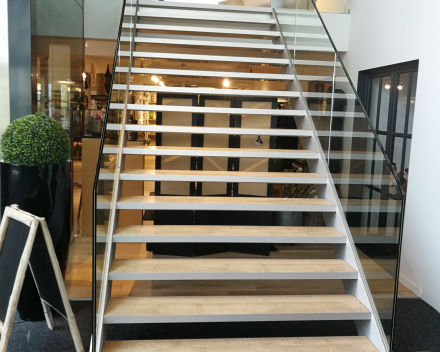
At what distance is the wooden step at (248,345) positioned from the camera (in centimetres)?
284

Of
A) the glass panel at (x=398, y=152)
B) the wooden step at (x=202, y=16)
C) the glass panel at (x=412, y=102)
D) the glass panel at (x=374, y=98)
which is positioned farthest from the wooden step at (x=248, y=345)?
the wooden step at (x=202, y=16)

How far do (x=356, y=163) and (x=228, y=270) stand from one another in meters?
1.28

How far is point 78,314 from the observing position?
3.68 metres

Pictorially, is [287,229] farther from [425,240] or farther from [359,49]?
[359,49]

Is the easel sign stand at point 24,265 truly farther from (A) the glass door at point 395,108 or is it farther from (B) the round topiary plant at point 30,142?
(A) the glass door at point 395,108

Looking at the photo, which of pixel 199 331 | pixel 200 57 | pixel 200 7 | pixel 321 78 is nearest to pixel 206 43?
pixel 200 57

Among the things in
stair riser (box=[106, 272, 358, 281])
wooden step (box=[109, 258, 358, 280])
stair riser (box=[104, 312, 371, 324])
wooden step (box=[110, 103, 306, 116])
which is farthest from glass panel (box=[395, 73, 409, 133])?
stair riser (box=[104, 312, 371, 324])

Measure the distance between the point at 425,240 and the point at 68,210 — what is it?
10.5ft

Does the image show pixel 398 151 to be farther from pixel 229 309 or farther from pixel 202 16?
pixel 229 309

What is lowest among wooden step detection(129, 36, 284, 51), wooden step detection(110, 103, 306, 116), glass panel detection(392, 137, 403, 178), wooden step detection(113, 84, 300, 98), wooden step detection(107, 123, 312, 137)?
glass panel detection(392, 137, 403, 178)

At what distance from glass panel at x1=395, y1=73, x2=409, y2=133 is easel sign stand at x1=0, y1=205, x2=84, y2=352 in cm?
393

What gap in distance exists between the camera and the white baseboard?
14.3ft

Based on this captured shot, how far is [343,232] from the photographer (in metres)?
3.68

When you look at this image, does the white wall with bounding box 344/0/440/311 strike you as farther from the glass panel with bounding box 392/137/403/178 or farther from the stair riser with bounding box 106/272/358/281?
the stair riser with bounding box 106/272/358/281
